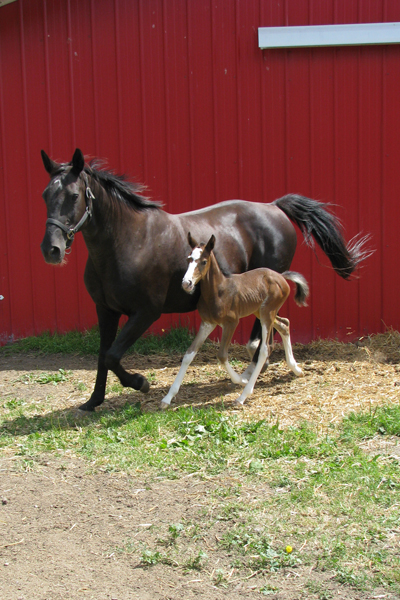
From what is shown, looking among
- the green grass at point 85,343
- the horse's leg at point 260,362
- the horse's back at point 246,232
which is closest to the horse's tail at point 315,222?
the horse's back at point 246,232

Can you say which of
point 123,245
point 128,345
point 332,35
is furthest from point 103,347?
point 332,35

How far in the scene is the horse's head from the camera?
14.1 feet

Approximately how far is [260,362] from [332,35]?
4131mm

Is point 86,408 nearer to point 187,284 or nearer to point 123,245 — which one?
point 123,245

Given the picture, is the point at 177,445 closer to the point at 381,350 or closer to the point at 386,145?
the point at 381,350

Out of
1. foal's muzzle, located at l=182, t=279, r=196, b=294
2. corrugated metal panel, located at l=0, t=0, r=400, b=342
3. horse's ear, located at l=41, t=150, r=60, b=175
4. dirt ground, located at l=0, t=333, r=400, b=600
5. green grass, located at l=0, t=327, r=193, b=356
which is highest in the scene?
corrugated metal panel, located at l=0, t=0, r=400, b=342

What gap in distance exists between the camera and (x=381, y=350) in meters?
6.65

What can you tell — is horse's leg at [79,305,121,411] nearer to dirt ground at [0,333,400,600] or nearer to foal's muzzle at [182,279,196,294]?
dirt ground at [0,333,400,600]

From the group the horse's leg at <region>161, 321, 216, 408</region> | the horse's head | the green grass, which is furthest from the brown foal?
the green grass

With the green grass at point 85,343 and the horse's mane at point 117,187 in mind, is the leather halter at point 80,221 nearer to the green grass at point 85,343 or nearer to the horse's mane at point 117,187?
the horse's mane at point 117,187

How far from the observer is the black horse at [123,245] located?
441cm

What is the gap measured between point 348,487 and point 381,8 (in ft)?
19.2

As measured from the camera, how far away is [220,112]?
725 cm

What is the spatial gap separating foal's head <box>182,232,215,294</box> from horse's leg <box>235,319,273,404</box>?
0.87 metres
